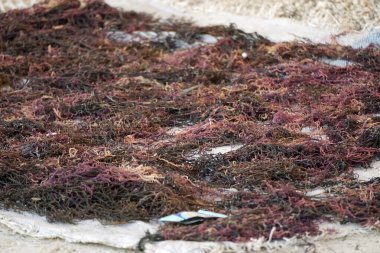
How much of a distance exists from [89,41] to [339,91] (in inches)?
115

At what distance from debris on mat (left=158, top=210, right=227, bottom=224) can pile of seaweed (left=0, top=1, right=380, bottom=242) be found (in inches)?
2.6

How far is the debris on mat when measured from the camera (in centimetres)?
362

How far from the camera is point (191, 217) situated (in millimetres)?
3621

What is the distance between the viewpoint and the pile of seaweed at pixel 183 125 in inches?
149

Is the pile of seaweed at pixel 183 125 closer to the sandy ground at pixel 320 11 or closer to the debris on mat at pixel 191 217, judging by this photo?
the debris on mat at pixel 191 217

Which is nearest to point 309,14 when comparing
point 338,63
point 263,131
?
point 338,63

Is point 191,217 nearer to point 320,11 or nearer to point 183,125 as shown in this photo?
point 183,125

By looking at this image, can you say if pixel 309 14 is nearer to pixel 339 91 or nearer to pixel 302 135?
pixel 339 91

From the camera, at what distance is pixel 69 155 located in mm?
4410

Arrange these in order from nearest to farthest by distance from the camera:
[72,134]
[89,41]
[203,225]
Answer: [203,225]
[72,134]
[89,41]

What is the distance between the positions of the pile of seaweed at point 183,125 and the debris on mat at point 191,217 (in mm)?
66

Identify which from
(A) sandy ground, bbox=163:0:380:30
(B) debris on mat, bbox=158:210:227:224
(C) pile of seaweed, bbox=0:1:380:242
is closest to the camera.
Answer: (B) debris on mat, bbox=158:210:227:224

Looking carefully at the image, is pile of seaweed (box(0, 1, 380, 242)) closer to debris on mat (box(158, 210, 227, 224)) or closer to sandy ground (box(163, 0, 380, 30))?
debris on mat (box(158, 210, 227, 224))

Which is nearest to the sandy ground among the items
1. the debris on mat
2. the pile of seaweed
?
the pile of seaweed
